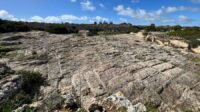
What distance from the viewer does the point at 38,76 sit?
1602 centimetres

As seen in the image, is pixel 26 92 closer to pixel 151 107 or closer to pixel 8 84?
pixel 8 84

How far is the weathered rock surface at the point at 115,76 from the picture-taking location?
1373cm

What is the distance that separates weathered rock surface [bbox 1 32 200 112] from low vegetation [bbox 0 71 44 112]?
20.3 inches

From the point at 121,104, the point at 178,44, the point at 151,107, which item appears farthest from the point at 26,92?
the point at 178,44

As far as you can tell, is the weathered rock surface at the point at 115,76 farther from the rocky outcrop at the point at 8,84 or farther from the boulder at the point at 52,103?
the rocky outcrop at the point at 8,84

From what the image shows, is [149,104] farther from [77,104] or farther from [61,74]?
[61,74]

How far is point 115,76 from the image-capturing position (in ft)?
53.8

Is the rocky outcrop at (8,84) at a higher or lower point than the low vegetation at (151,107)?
higher

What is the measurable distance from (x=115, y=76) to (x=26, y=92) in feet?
16.2

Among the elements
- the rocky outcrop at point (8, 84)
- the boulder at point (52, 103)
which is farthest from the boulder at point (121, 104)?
the rocky outcrop at point (8, 84)

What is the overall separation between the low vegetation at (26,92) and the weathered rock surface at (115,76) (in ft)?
1.69

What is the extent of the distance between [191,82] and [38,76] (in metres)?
8.39

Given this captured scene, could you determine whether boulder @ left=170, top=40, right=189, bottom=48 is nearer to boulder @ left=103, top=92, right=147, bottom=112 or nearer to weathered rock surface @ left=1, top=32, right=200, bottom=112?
weathered rock surface @ left=1, top=32, right=200, bottom=112

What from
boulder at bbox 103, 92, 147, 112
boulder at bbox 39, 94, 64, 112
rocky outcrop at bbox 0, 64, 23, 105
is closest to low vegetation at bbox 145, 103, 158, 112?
Result: boulder at bbox 103, 92, 147, 112
